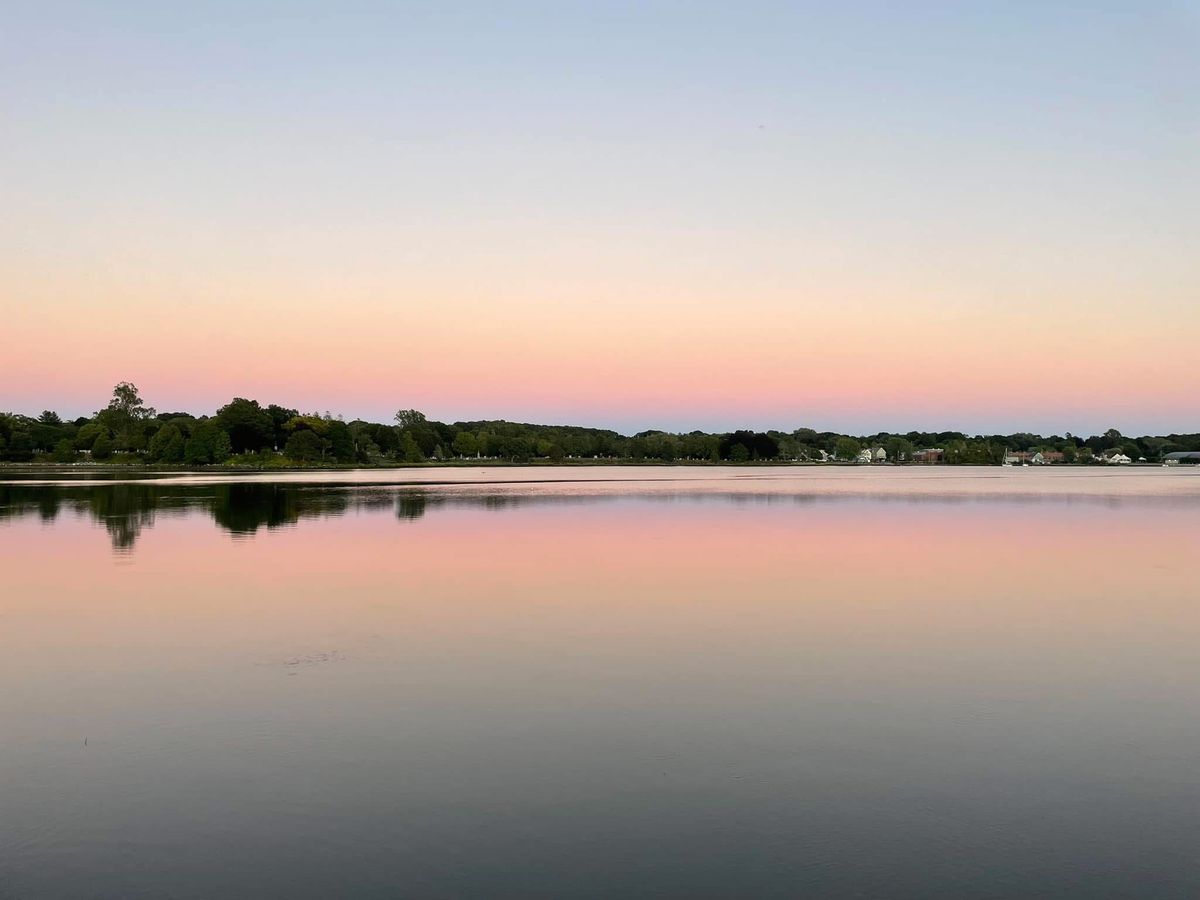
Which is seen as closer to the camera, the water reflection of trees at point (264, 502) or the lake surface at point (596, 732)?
the lake surface at point (596, 732)

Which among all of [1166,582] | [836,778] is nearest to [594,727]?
[836,778]

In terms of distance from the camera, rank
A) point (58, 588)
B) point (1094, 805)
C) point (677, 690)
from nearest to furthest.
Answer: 1. point (1094, 805)
2. point (677, 690)
3. point (58, 588)

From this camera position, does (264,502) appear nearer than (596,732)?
No

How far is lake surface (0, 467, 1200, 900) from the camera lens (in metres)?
7.00

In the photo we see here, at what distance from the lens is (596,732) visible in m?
10.2

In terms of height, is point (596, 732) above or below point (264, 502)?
below

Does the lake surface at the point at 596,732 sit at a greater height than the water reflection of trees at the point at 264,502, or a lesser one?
lesser

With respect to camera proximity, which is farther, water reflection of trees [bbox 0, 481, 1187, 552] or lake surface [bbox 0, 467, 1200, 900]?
water reflection of trees [bbox 0, 481, 1187, 552]

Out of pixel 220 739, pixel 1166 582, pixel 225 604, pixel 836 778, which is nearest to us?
pixel 836 778

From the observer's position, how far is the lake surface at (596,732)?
7.00 m

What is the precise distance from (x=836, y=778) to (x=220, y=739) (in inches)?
247

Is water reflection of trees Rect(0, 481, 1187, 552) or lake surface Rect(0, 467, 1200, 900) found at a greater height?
water reflection of trees Rect(0, 481, 1187, 552)

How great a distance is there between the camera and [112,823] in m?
7.67

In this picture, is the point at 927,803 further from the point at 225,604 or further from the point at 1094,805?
the point at 225,604
